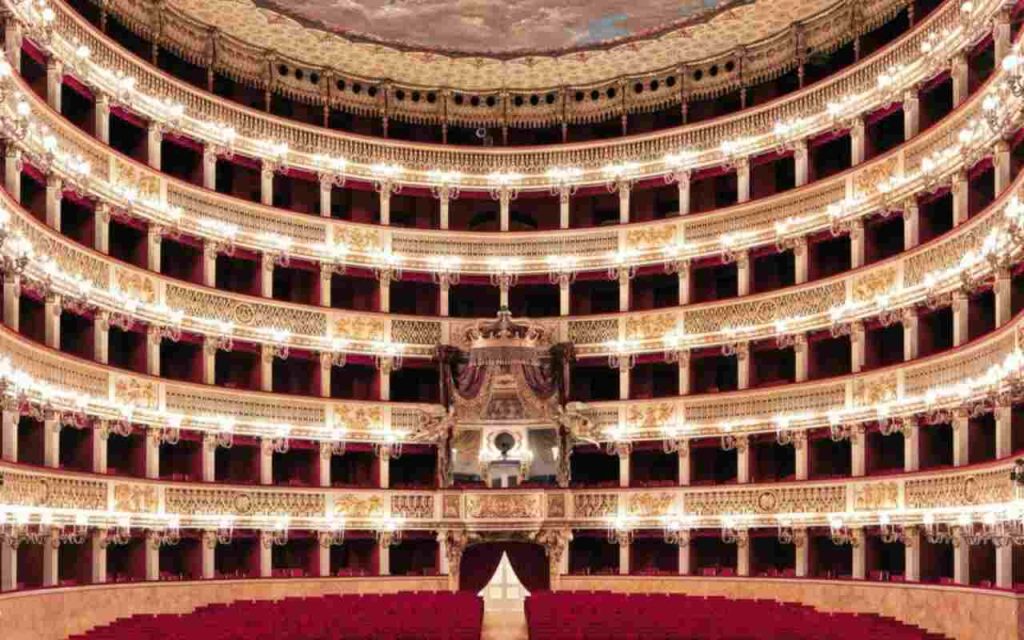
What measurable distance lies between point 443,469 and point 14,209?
684 inches

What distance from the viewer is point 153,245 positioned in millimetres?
40188

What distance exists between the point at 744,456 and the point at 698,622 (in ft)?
51.9

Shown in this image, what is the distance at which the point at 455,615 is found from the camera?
30531 millimetres

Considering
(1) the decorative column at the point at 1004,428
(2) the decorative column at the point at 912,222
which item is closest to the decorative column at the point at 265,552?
(2) the decorative column at the point at 912,222

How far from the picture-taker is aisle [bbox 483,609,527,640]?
32.2 m

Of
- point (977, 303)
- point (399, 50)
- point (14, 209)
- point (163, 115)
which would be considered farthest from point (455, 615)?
point (399, 50)

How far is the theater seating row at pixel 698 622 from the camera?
2522cm

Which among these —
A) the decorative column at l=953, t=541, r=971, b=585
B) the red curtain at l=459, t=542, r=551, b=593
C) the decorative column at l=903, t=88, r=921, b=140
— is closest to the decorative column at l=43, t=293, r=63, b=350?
the red curtain at l=459, t=542, r=551, b=593

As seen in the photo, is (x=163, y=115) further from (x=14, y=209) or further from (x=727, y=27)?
(x=727, y=27)

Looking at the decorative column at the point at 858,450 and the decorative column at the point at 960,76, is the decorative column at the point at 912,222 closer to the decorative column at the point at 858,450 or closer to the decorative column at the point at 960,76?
the decorative column at the point at 960,76

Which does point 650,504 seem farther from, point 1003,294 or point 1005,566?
point 1003,294

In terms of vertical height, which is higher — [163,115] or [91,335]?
[163,115]

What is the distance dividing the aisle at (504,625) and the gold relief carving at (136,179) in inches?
584

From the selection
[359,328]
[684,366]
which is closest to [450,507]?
[359,328]
